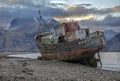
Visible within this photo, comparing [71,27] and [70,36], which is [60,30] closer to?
[71,27]

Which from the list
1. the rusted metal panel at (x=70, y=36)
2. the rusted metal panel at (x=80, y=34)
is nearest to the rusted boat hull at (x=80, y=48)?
the rusted metal panel at (x=70, y=36)

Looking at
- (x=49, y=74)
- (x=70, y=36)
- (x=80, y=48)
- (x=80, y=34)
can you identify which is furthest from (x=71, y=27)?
(x=49, y=74)

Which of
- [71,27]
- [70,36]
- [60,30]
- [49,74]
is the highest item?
[71,27]

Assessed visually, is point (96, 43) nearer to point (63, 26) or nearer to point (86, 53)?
point (86, 53)

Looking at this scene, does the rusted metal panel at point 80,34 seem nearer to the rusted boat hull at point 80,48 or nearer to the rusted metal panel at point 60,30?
the rusted boat hull at point 80,48

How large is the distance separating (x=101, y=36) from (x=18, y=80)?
33.1 m

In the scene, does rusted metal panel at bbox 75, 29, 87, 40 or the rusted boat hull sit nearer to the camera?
the rusted boat hull

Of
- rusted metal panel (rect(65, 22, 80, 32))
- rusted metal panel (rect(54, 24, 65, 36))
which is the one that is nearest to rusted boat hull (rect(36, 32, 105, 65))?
rusted metal panel (rect(54, 24, 65, 36))

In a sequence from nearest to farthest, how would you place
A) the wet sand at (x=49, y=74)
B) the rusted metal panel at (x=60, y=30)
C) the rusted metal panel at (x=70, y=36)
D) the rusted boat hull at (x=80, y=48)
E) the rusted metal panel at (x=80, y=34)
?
the wet sand at (x=49, y=74), the rusted boat hull at (x=80, y=48), the rusted metal panel at (x=80, y=34), the rusted metal panel at (x=70, y=36), the rusted metal panel at (x=60, y=30)

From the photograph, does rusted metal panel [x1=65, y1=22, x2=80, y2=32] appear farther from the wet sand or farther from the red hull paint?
the wet sand

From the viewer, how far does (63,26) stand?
56812mm

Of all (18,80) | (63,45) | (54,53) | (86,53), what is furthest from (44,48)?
(18,80)

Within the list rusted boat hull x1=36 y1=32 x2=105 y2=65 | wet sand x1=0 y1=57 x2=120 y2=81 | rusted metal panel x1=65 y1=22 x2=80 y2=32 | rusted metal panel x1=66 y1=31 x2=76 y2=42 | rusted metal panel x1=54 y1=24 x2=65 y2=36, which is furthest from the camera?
rusted metal panel x1=54 y1=24 x2=65 y2=36

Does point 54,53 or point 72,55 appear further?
point 54,53
